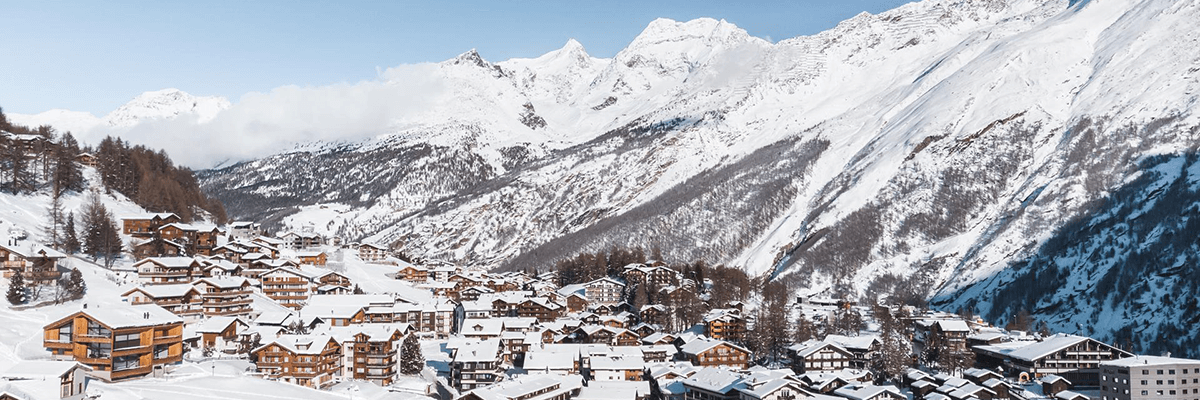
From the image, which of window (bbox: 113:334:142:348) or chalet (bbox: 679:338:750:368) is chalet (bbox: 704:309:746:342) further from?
window (bbox: 113:334:142:348)

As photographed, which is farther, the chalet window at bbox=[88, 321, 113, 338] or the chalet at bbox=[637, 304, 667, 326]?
the chalet at bbox=[637, 304, 667, 326]

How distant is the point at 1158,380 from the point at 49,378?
6444cm

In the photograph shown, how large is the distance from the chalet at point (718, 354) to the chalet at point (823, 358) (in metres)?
5.07

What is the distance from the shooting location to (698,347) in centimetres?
7756

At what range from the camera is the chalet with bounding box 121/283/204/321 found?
68075 mm

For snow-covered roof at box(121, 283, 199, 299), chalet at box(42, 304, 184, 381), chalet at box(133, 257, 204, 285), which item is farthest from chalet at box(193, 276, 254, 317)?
chalet at box(42, 304, 184, 381)

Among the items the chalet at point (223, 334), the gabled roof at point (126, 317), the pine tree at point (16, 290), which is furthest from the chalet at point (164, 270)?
the gabled roof at point (126, 317)

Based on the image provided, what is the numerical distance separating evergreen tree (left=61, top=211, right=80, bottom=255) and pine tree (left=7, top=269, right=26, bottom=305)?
16505mm

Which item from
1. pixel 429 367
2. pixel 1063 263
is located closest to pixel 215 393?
pixel 429 367

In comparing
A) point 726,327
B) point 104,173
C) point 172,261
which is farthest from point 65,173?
point 726,327

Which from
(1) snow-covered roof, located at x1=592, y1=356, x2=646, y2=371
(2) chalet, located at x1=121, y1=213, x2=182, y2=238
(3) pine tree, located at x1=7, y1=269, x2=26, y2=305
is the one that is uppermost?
(2) chalet, located at x1=121, y1=213, x2=182, y2=238

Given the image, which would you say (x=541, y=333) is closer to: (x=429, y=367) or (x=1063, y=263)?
(x=429, y=367)

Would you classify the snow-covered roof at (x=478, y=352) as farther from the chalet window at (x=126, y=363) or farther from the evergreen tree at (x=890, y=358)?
the evergreen tree at (x=890, y=358)

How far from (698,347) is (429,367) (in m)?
23.0
